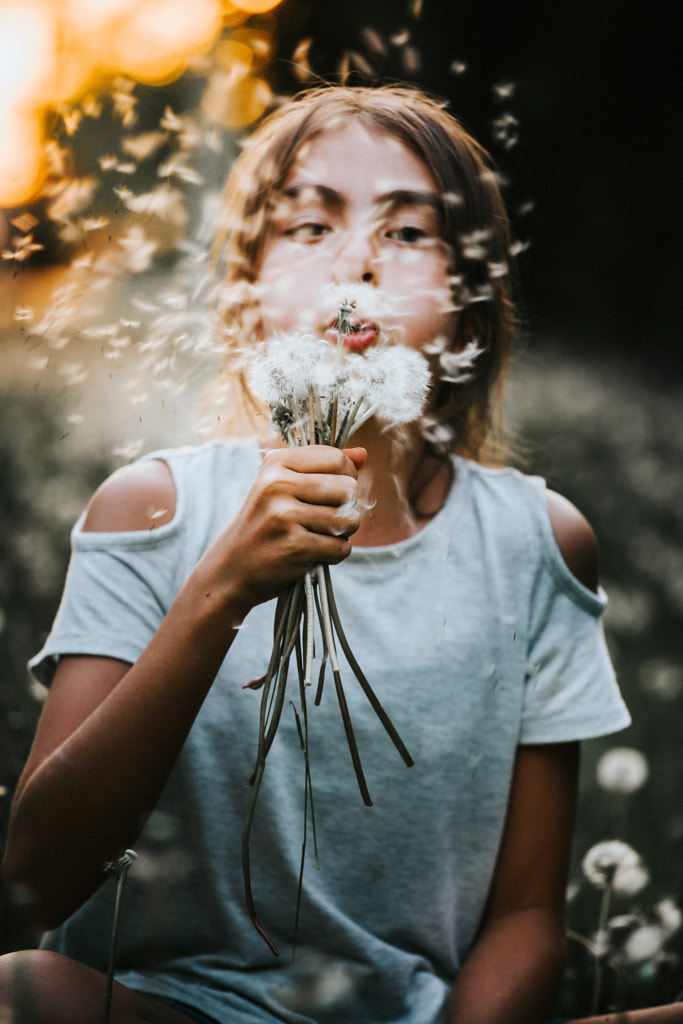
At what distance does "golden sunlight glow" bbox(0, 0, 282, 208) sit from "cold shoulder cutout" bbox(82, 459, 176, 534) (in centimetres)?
46

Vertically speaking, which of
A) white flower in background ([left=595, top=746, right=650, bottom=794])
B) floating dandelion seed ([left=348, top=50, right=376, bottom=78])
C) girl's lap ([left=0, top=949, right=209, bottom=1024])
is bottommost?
white flower in background ([left=595, top=746, right=650, bottom=794])

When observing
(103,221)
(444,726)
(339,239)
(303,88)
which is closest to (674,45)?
(303,88)

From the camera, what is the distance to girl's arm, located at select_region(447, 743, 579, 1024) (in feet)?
3.43

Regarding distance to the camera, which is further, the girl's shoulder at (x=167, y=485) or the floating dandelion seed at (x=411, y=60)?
the floating dandelion seed at (x=411, y=60)

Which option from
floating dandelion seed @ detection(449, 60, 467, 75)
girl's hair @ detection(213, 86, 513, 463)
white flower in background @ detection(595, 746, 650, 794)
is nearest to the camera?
girl's hair @ detection(213, 86, 513, 463)

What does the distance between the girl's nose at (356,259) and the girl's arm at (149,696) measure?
30 cm

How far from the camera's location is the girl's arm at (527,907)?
41.1 inches

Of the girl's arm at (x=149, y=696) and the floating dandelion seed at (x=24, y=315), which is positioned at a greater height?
the floating dandelion seed at (x=24, y=315)

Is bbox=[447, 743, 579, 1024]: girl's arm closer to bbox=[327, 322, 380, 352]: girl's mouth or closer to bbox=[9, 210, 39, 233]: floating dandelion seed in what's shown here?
bbox=[327, 322, 380, 352]: girl's mouth

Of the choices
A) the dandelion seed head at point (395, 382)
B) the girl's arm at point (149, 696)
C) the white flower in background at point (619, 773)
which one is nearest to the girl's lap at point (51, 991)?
the girl's arm at point (149, 696)

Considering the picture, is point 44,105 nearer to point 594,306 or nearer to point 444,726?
point 444,726

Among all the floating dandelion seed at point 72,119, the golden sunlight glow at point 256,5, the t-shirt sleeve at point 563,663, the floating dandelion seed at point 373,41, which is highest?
the golden sunlight glow at point 256,5

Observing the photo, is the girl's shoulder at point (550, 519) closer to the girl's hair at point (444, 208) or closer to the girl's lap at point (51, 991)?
→ the girl's hair at point (444, 208)

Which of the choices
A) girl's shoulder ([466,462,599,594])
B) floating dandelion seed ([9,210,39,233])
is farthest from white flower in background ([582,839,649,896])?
floating dandelion seed ([9,210,39,233])
